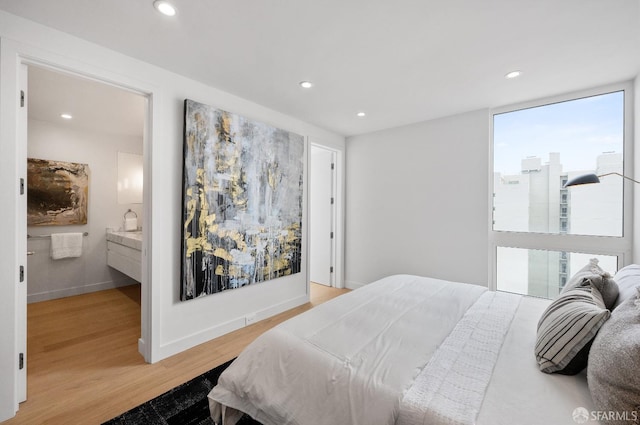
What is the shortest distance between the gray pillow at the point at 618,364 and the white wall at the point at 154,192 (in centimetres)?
280

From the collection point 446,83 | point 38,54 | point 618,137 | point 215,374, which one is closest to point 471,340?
point 215,374

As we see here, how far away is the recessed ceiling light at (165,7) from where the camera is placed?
161 cm

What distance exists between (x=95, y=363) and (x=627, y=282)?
3.85 meters

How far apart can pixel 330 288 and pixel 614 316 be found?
378cm

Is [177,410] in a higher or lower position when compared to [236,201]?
lower

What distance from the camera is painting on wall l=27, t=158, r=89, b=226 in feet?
12.4

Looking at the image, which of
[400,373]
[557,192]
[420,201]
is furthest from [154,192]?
[557,192]

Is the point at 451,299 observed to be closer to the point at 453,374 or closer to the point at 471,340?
the point at 471,340

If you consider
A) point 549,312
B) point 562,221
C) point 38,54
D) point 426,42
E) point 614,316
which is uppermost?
point 426,42

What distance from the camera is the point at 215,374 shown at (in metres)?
2.20

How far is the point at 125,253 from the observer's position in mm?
3838

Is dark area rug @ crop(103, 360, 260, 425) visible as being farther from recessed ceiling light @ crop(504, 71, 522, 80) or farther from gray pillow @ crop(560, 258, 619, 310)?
recessed ceiling light @ crop(504, 71, 522, 80)

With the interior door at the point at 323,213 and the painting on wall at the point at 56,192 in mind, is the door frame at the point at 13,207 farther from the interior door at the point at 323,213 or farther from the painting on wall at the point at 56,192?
the interior door at the point at 323,213

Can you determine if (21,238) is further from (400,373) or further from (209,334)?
(400,373)
